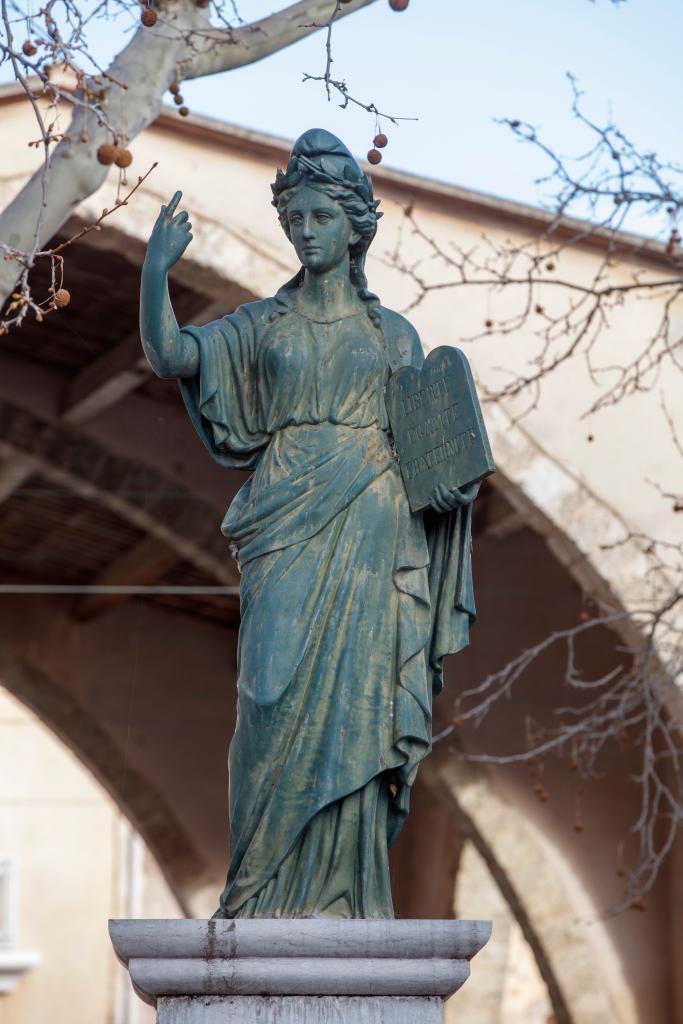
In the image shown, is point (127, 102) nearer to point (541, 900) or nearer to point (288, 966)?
Result: point (288, 966)

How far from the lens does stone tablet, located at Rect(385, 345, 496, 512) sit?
12.1 feet

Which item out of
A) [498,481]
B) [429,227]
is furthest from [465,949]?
[429,227]

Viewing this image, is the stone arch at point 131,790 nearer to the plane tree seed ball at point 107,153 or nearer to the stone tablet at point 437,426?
the plane tree seed ball at point 107,153

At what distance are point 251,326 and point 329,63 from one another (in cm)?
159

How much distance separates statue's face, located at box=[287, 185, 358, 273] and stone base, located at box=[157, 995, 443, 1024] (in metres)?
Answer: 1.50

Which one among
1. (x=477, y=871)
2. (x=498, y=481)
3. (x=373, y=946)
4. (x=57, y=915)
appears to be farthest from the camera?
(x=57, y=915)

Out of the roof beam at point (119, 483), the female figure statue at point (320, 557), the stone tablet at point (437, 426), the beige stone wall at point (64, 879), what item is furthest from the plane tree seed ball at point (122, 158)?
the beige stone wall at point (64, 879)

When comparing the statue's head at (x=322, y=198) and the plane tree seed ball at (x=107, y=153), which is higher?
the plane tree seed ball at (x=107, y=153)

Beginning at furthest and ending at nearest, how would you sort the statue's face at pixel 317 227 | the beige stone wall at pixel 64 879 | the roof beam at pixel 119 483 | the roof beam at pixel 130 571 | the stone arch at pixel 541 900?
the beige stone wall at pixel 64 879 < the roof beam at pixel 130 571 < the roof beam at pixel 119 483 < the stone arch at pixel 541 900 < the statue's face at pixel 317 227

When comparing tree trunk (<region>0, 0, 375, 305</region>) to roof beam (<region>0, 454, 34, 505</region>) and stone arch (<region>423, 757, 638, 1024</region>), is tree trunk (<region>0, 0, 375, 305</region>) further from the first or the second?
stone arch (<region>423, 757, 638, 1024</region>)

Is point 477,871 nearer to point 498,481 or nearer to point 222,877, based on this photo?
point 222,877

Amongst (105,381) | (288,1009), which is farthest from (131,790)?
(288,1009)

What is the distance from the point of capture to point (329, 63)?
5.31 metres

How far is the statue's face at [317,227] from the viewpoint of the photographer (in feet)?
12.8
